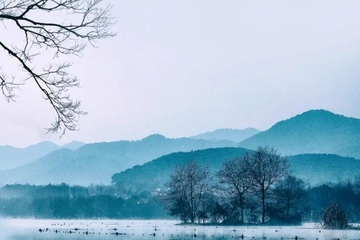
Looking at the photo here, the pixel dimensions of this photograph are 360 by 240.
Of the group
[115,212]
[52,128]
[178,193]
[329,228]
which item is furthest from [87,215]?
[52,128]

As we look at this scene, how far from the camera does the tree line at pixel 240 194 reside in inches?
2729

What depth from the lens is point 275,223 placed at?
67.7 m

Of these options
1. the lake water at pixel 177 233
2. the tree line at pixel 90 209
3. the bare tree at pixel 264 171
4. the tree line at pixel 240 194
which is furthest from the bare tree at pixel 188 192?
the tree line at pixel 90 209

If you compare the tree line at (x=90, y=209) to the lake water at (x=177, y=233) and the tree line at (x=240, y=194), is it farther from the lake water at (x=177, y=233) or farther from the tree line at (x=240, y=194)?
the lake water at (x=177, y=233)

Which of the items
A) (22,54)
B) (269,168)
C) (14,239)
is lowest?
(14,239)

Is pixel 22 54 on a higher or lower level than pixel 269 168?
lower

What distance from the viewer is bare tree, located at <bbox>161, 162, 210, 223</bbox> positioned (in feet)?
245

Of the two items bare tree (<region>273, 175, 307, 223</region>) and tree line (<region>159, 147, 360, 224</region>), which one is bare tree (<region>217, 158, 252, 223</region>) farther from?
bare tree (<region>273, 175, 307, 223</region>)

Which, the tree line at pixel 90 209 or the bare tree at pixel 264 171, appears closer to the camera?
the bare tree at pixel 264 171

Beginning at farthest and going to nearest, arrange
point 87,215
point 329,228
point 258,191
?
point 87,215
point 258,191
point 329,228

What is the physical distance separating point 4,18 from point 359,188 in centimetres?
9257

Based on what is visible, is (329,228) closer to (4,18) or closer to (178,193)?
(178,193)

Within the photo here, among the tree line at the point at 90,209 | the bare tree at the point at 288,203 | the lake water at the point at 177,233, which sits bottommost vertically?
the lake water at the point at 177,233

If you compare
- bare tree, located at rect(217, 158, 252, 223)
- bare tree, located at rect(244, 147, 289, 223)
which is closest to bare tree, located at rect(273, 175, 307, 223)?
bare tree, located at rect(244, 147, 289, 223)
